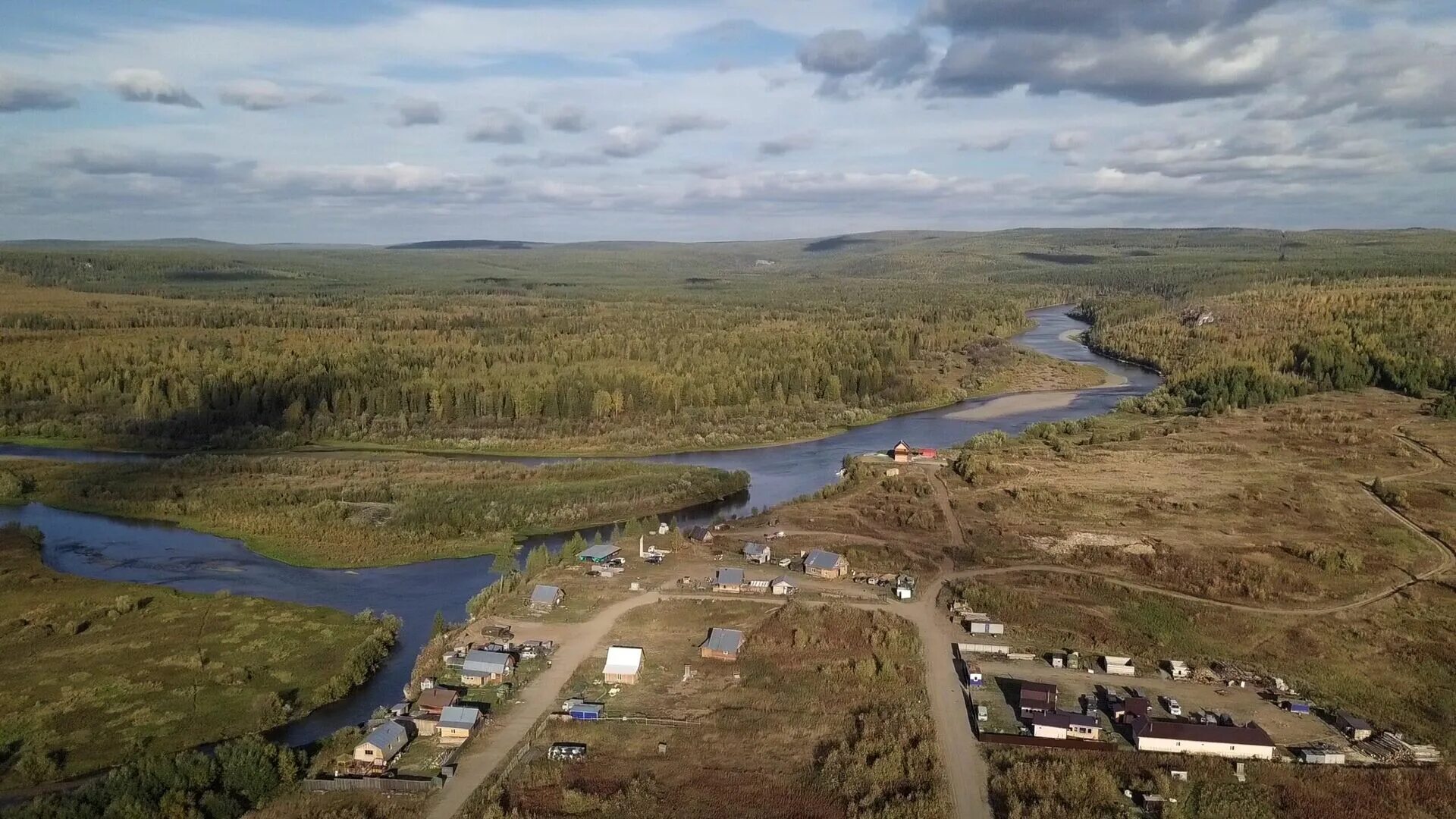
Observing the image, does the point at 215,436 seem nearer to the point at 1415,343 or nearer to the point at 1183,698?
the point at 1183,698

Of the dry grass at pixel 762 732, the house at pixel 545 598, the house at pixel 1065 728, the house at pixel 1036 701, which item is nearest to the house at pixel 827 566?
the dry grass at pixel 762 732

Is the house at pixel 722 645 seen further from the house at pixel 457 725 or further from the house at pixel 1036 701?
the house at pixel 1036 701

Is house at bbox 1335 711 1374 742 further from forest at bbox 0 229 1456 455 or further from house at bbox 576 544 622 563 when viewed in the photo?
forest at bbox 0 229 1456 455

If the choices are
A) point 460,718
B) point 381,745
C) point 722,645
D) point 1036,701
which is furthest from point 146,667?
point 1036,701

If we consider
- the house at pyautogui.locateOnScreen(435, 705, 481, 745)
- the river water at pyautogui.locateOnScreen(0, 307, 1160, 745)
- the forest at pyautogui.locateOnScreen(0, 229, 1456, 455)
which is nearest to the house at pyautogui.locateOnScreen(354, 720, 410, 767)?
the house at pyautogui.locateOnScreen(435, 705, 481, 745)

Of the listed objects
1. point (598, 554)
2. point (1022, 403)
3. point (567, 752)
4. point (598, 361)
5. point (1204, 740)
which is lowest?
point (1022, 403)

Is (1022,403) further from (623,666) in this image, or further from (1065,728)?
(623,666)
